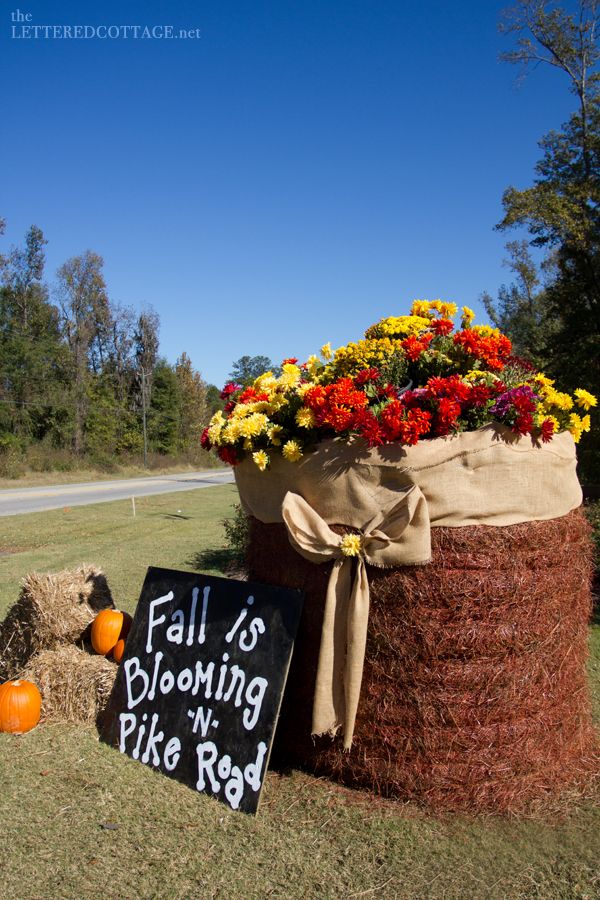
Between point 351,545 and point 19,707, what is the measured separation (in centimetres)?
234

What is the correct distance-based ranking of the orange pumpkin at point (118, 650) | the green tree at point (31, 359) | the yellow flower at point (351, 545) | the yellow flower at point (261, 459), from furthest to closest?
the green tree at point (31, 359) → the orange pumpkin at point (118, 650) → the yellow flower at point (261, 459) → the yellow flower at point (351, 545)

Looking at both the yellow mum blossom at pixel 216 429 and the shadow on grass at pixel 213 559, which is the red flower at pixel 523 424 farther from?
the shadow on grass at pixel 213 559

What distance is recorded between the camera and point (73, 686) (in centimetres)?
440

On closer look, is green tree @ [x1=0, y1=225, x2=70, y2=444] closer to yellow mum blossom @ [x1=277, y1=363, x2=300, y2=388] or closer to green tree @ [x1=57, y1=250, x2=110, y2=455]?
green tree @ [x1=57, y1=250, x2=110, y2=455]

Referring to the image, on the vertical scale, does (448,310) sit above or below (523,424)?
above

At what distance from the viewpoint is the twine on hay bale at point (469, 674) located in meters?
3.28

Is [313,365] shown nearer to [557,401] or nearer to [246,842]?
[557,401]

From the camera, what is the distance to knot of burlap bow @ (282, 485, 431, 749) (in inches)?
127

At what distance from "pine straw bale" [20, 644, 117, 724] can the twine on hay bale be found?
1.61 metres

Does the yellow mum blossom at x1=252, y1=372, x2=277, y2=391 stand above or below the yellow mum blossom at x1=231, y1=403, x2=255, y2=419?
above

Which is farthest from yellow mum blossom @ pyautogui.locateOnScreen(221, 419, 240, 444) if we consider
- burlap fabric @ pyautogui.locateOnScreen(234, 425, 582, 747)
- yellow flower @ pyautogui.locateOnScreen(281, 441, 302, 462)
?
burlap fabric @ pyautogui.locateOnScreen(234, 425, 582, 747)

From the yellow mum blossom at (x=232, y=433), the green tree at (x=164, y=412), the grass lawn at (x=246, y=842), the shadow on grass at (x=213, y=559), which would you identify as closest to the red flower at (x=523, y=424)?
the yellow mum blossom at (x=232, y=433)

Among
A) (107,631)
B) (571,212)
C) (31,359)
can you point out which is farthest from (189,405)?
(107,631)

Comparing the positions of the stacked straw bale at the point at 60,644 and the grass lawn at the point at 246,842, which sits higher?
the stacked straw bale at the point at 60,644
